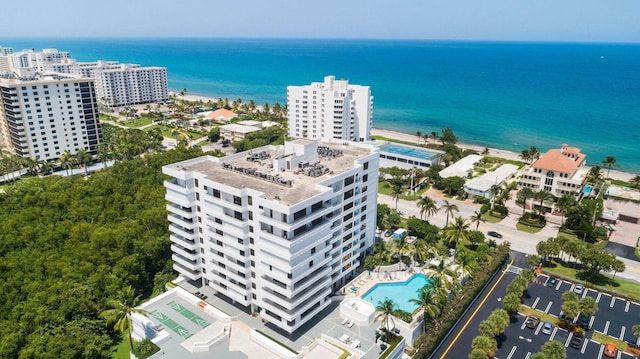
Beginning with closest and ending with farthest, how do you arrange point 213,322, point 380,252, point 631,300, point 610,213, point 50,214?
point 213,322 → point 631,300 → point 380,252 → point 50,214 → point 610,213

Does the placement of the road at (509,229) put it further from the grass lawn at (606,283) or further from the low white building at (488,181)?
the low white building at (488,181)

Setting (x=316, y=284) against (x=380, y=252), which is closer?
(x=316, y=284)

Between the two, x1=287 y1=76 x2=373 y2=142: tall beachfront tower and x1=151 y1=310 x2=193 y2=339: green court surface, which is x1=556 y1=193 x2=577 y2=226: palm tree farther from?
x1=151 y1=310 x2=193 y2=339: green court surface

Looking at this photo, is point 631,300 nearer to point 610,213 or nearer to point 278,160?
point 610,213

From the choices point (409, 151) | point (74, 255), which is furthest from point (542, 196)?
point (74, 255)

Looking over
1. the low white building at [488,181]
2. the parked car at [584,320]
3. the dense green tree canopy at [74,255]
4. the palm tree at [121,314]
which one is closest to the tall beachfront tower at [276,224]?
the dense green tree canopy at [74,255]

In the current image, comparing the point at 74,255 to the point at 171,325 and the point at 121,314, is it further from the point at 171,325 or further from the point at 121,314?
the point at 171,325

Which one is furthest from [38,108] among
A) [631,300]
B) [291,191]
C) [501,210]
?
[631,300]

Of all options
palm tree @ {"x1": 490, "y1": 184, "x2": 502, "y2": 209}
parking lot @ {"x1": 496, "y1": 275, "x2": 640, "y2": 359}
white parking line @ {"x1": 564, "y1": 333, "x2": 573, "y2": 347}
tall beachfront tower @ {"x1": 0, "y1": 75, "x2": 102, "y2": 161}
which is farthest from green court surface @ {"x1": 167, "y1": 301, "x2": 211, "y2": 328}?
tall beachfront tower @ {"x1": 0, "y1": 75, "x2": 102, "y2": 161}

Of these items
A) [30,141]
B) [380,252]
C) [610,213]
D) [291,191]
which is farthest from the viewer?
[30,141]
